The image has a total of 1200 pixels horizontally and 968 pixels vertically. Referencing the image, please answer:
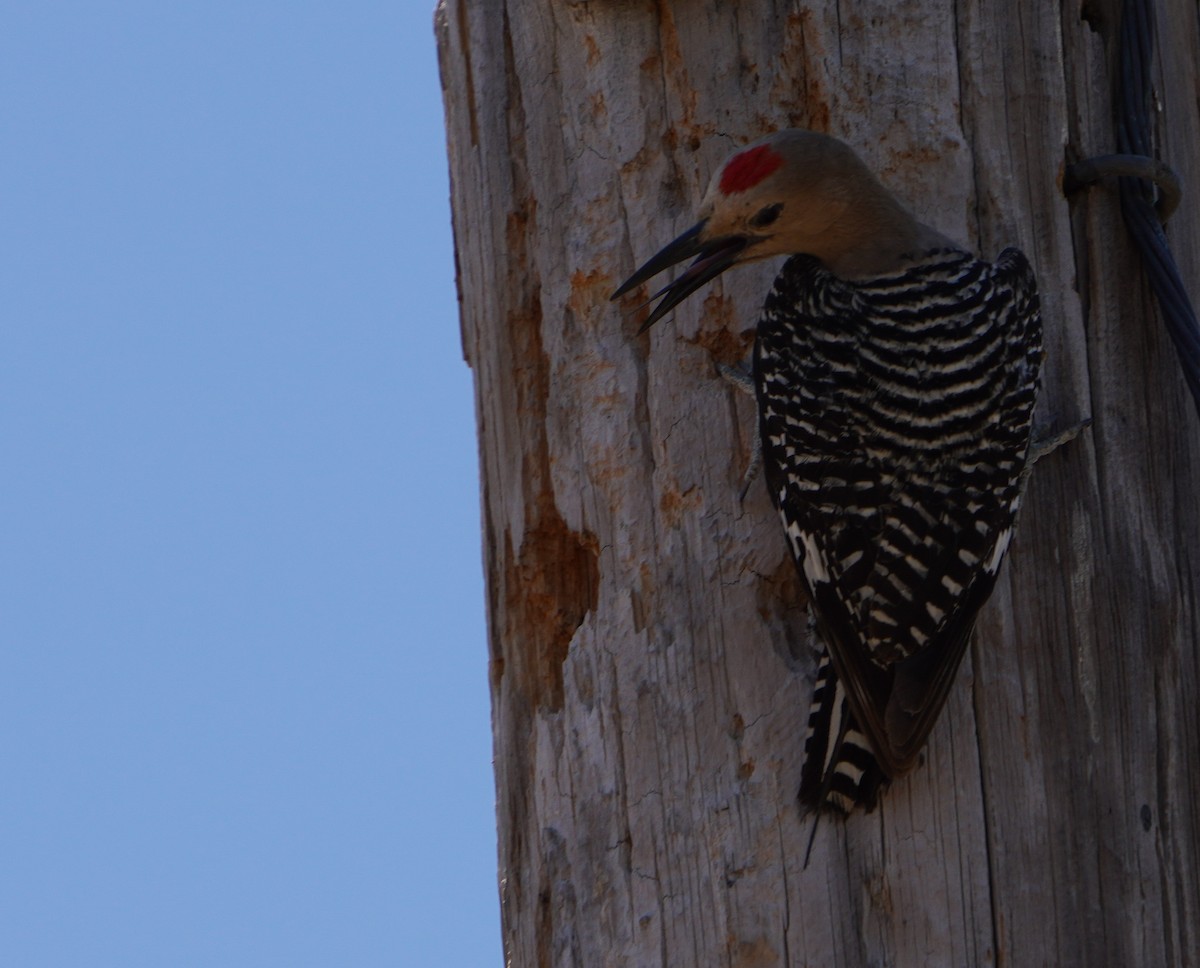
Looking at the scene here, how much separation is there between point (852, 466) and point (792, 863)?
0.69 meters

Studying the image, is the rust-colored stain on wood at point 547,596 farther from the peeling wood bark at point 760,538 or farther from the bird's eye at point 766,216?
the bird's eye at point 766,216

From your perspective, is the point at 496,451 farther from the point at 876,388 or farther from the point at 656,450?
the point at 876,388

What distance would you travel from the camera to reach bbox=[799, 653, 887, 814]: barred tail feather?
8.85ft

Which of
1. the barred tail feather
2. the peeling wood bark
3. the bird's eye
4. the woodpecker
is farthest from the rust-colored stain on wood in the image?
the bird's eye

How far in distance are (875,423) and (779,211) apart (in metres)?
0.49

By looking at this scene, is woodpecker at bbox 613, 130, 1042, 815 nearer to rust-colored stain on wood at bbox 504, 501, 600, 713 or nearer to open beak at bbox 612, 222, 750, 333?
open beak at bbox 612, 222, 750, 333

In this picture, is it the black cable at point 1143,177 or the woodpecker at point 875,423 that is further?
the black cable at point 1143,177

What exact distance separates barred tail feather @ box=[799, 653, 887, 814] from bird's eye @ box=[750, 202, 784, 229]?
2.95 ft

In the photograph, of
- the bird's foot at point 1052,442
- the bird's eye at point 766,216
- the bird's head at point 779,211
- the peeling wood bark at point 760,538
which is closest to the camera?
the peeling wood bark at point 760,538

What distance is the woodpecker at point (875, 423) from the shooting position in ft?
9.02

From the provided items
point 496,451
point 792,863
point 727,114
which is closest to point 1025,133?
point 727,114

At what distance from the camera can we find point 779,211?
10.7 feet

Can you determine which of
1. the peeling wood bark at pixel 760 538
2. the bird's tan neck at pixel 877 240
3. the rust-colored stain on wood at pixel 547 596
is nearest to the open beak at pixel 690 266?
the peeling wood bark at pixel 760 538

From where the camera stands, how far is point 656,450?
303 cm
